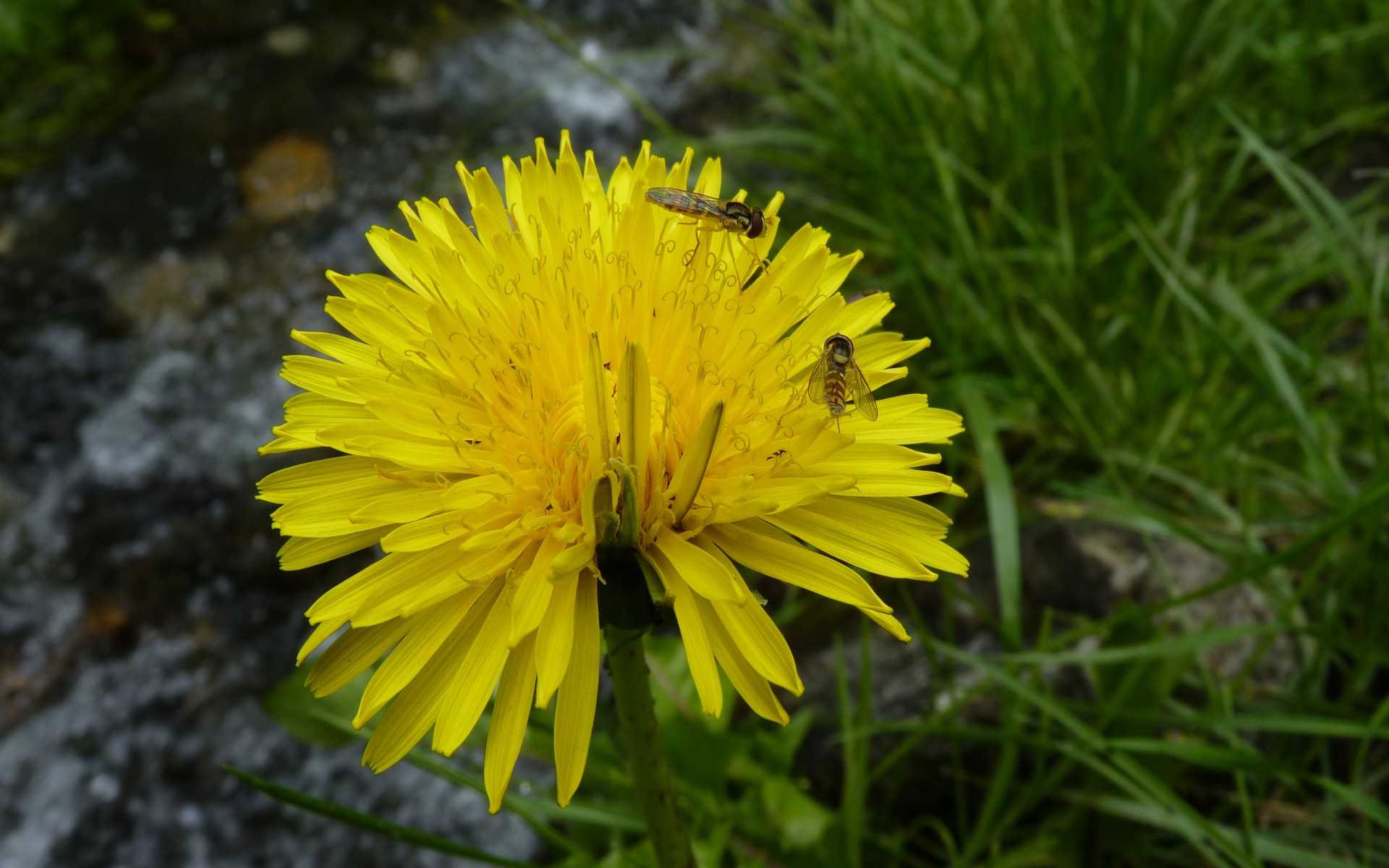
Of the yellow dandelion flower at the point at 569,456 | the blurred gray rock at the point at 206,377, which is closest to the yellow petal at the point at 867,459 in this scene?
the yellow dandelion flower at the point at 569,456

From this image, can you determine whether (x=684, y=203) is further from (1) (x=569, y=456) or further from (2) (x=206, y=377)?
(2) (x=206, y=377)

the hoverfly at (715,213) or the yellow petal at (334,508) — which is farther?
the hoverfly at (715,213)

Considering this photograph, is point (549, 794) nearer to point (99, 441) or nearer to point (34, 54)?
point (99, 441)

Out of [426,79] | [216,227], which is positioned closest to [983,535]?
[216,227]

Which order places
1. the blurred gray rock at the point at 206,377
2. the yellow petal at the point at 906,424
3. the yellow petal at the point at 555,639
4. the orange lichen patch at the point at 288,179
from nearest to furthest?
the yellow petal at the point at 555,639 < the yellow petal at the point at 906,424 < the blurred gray rock at the point at 206,377 < the orange lichen patch at the point at 288,179

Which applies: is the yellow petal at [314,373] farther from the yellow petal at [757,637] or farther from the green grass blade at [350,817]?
the yellow petal at [757,637]

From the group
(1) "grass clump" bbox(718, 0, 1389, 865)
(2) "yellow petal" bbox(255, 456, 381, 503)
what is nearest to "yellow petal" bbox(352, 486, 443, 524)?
(2) "yellow petal" bbox(255, 456, 381, 503)

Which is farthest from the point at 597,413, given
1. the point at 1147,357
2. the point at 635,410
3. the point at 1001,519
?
the point at 1147,357
